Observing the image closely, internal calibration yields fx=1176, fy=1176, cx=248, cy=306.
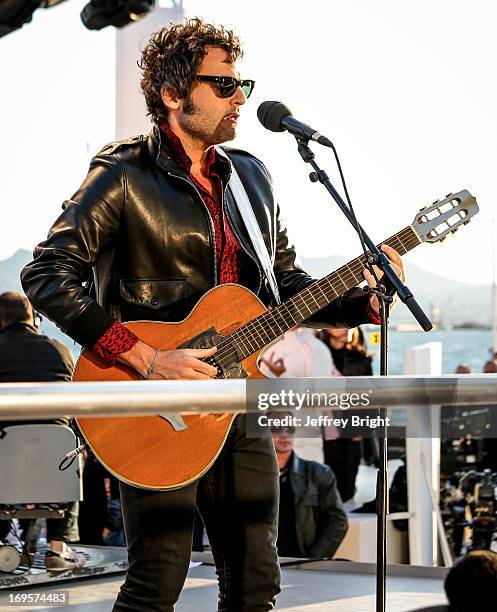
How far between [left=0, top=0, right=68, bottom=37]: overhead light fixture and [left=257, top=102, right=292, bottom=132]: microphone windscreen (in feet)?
5.13

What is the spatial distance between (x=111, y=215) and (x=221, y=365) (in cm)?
Result: 52

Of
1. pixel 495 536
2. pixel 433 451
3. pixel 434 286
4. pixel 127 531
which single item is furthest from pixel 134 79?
pixel 434 286

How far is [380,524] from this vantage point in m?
2.96

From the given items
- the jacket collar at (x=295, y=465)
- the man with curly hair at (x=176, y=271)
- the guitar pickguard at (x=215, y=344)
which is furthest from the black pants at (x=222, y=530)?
the jacket collar at (x=295, y=465)

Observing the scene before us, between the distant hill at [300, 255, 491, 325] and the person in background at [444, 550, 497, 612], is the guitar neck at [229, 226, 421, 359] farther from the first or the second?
the distant hill at [300, 255, 491, 325]

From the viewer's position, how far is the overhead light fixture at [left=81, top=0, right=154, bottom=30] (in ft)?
6.64

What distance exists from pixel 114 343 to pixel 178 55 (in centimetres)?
89

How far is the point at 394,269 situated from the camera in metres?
3.31

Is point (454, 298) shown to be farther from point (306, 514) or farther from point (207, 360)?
point (207, 360)

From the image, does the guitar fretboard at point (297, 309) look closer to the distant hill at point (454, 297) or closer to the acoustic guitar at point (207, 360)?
the acoustic guitar at point (207, 360)

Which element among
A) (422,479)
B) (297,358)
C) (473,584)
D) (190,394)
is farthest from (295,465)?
(473,584)

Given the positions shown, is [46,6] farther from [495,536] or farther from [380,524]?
[495,536]

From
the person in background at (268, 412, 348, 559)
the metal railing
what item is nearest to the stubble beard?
the metal railing

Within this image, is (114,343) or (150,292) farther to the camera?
(150,292)
